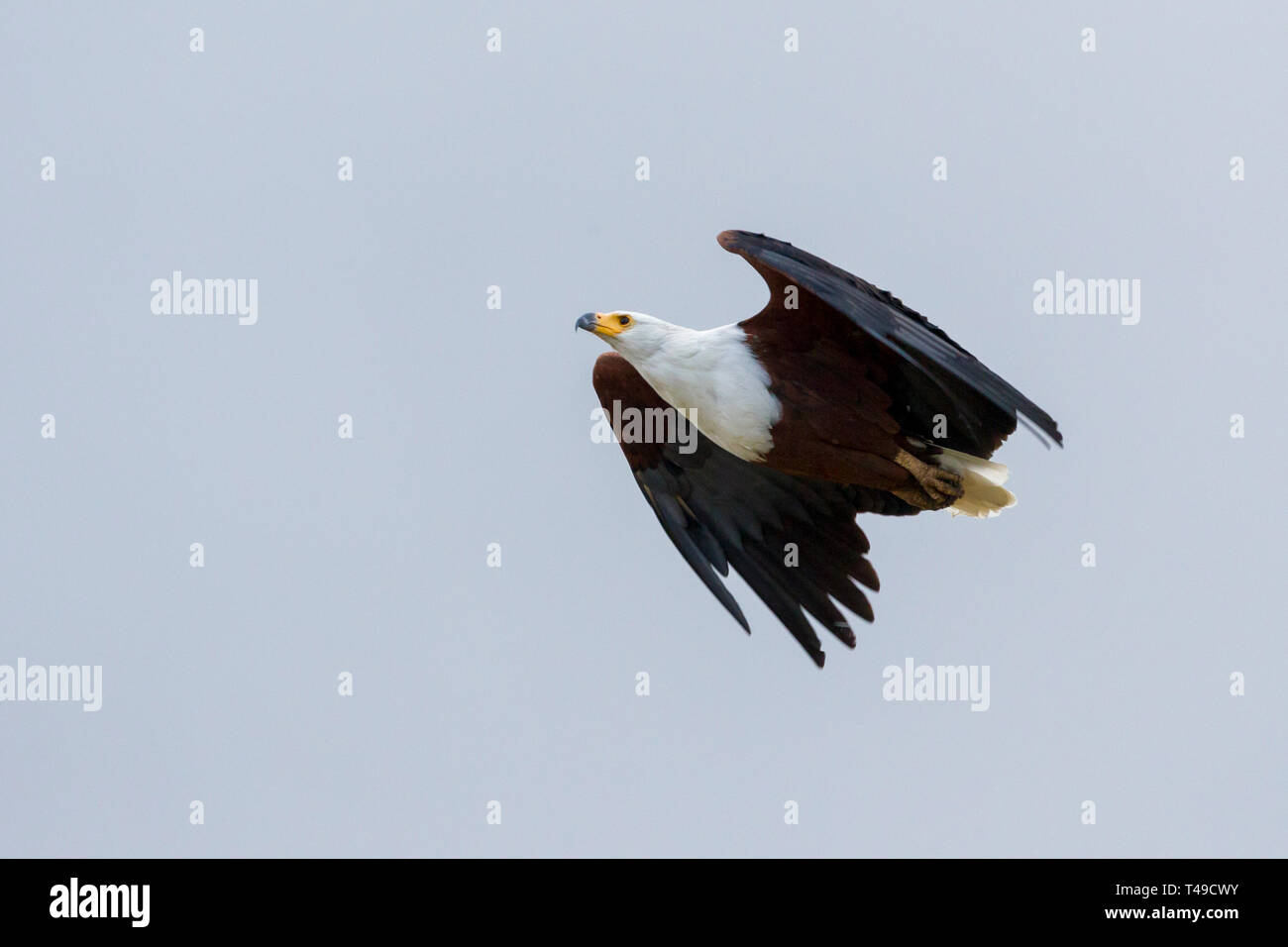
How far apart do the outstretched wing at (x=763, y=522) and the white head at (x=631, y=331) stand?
32.4 inches

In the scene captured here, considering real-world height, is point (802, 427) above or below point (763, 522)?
above

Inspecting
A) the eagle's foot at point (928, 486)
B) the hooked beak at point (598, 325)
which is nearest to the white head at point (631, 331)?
the hooked beak at point (598, 325)

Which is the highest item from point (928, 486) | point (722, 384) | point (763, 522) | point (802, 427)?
point (722, 384)

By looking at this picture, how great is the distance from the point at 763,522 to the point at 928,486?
1384mm

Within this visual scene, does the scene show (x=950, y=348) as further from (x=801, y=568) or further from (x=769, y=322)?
(x=801, y=568)

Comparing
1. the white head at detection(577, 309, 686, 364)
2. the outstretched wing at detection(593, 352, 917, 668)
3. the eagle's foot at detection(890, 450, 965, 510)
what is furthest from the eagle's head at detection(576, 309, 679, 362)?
the eagle's foot at detection(890, 450, 965, 510)

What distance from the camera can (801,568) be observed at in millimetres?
13188

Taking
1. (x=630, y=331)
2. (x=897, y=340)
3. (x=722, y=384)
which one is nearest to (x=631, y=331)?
(x=630, y=331)

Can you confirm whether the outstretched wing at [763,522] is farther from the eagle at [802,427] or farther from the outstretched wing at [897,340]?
the outstretched wing at [897,340]

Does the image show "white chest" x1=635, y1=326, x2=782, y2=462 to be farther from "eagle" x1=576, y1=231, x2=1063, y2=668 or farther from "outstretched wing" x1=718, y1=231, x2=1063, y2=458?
"outstretched wing" x1=718, y1=231, x2=1063, y2=458

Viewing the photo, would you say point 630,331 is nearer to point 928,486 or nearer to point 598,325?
point 598,325

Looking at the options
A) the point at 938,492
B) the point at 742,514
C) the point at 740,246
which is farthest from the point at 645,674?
the point at 740,246

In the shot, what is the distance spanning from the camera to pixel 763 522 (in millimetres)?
13320

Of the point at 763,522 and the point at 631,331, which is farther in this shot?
the point at 763,522
